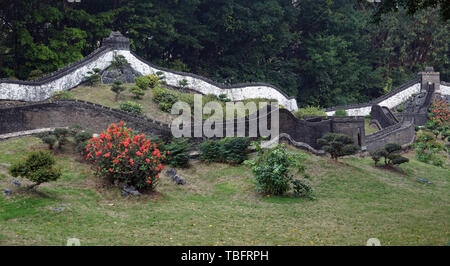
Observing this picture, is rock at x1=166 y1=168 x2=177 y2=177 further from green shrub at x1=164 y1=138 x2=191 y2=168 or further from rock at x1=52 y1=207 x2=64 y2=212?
rock at x1=52 y1=207 x2=64 y2=212

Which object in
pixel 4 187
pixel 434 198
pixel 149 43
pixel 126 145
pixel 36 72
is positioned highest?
pixel 149 43

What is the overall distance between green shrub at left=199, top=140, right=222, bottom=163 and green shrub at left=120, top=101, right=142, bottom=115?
8136mm

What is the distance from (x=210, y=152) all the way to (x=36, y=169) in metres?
7.75

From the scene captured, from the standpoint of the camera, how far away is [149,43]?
38.3m

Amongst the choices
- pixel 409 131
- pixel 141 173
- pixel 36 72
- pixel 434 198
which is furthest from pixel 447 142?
pixel 36 72

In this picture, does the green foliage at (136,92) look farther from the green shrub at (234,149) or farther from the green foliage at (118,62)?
the green shrub at (234,149)

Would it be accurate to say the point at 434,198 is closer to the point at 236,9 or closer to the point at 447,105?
the point at 447,105

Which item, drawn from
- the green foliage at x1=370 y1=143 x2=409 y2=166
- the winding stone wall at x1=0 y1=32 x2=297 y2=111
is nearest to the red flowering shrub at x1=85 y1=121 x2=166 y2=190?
the green foliage at x1=370 y1=143 x2=409 y2=166

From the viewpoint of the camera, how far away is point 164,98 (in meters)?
30.0

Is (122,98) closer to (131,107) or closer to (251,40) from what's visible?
(131,107)

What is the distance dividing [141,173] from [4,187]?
3564 mm

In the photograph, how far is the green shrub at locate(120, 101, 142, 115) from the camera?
2642cm

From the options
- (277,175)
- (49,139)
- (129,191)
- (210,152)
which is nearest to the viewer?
(129,191)

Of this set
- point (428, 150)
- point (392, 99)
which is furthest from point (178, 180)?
point (392, 99)
